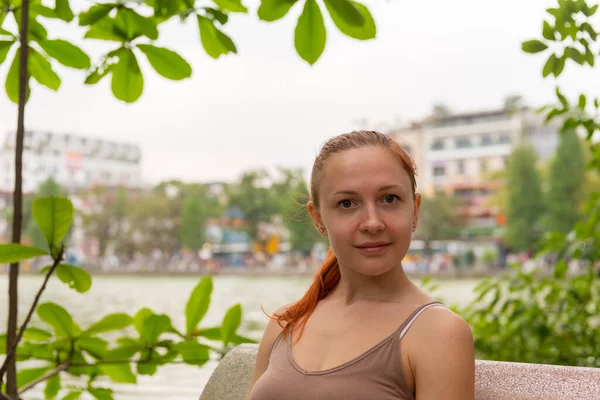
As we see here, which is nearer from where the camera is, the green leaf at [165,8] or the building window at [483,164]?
the green leaf at [165,8]

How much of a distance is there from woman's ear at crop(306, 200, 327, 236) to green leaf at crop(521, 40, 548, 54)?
578mm

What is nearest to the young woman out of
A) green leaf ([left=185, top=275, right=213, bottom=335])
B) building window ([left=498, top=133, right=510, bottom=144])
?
green leaf ([left=185, top=275, right=213, bottom=335])

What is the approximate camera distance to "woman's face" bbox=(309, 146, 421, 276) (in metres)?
0.82

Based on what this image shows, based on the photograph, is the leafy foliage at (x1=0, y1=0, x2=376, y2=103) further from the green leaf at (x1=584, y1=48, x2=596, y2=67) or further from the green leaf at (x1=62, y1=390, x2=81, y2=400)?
the green leaf at (x1=584, y1=48, x2=596, y2=67)

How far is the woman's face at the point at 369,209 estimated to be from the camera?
0.82 meters

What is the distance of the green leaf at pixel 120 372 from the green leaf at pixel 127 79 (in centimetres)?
45

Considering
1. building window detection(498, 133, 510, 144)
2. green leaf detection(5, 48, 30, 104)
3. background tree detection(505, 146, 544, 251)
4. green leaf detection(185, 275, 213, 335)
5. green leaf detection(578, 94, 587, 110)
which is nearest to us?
green leaf detection(5, 48, 30, 104)

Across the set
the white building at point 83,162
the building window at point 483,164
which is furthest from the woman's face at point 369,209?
the white building at point 83,162

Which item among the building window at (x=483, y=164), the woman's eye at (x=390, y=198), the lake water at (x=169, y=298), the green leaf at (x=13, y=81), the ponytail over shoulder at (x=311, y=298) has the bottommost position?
the lake water at (x=169, y=298)

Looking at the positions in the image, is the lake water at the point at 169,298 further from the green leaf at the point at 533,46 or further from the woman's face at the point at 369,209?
the woman's face at the point at 369,209

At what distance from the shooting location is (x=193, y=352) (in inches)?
46.6

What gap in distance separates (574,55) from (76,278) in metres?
0.98

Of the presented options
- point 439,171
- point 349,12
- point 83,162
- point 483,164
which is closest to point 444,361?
point 349,12

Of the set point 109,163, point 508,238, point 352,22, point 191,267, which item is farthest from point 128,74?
point 109,163
